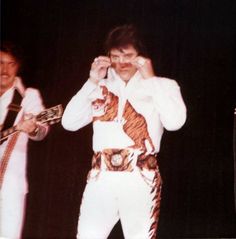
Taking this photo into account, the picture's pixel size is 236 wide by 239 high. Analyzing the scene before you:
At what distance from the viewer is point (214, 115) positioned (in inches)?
134

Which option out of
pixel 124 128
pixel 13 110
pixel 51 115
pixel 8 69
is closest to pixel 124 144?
pixel 124 128

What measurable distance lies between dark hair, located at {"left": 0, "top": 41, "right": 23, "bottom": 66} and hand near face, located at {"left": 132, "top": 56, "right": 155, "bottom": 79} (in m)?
0.87

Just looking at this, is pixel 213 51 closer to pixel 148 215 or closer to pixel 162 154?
pixel 162 154

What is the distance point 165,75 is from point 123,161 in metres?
0.73

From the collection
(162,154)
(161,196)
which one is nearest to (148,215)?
Result: (161,196)

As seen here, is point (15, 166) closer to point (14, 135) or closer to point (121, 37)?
point (14, 135)

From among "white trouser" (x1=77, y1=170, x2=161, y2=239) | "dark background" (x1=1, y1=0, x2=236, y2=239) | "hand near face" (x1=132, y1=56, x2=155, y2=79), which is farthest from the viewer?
"hand near face" (x1=132, y1=56, x2=155, y2=79)

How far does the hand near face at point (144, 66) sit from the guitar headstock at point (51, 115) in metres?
0.66

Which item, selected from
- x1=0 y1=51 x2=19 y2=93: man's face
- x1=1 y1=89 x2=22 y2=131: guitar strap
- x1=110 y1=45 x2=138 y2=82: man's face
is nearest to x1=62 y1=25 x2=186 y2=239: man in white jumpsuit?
x1=110 y1=45 x2=138 y2=82: man's face

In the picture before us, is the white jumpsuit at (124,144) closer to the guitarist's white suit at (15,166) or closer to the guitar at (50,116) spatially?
the guitar at (50,116)

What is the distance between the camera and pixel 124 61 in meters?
3.41

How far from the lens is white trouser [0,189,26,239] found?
3.25 meters

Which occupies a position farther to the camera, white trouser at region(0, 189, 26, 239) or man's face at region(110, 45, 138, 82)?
man's face at region(110, 45, 138, 82)

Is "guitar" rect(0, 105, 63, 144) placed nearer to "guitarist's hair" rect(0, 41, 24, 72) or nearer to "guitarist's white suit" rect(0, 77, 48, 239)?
"guitarist's white suit" rect(0, 77, 48, 239)
